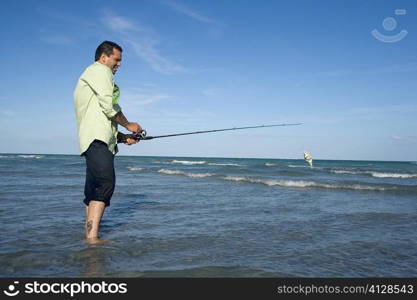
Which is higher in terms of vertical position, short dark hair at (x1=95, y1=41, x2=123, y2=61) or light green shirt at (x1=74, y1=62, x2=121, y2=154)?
short dark hair at (x1=95, y1=41, x2=123, y2=61)

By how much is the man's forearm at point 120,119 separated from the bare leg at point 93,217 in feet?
3.12

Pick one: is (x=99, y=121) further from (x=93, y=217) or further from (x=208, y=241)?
(x=208, y=241)

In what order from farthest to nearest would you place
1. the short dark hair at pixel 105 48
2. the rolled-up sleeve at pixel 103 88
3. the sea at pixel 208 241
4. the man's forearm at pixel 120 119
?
1. the short dark hair at pixel 105 48
2. the man's forearm at pixel 120 119
3. the rolled-up sleeve at pixel 103 88
4. the sea at pixel 208 241

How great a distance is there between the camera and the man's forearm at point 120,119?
3.62 meters

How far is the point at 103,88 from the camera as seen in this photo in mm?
3531

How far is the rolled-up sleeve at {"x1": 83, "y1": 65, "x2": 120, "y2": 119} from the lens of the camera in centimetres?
352

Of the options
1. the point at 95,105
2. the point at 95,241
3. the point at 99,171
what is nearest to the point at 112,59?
the point at 95,105

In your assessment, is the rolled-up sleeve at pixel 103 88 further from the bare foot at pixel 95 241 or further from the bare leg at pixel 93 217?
the bare foot at pixel 95 241

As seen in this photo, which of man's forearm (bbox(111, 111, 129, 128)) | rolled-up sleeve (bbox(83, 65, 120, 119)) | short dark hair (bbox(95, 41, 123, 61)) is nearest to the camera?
rolled-up sleeve (bbox(83, 65, 120, 119))

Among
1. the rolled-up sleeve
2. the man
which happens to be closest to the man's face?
the man

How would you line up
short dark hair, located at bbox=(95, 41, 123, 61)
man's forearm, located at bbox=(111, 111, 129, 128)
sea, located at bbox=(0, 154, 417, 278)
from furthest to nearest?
short dark hair, located at bbox=(95, 41, 123, 61) < man's forearm, located at bbox=(111, 111, 129, 128) < sea, located at bbox=(0, 154, 417, 278)

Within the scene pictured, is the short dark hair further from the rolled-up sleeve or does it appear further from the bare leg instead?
the bare leg

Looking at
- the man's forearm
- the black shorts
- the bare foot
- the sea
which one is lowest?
the sea

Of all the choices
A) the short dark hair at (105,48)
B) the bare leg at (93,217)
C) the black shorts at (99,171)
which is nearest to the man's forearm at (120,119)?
the black shorts at (99,171)
